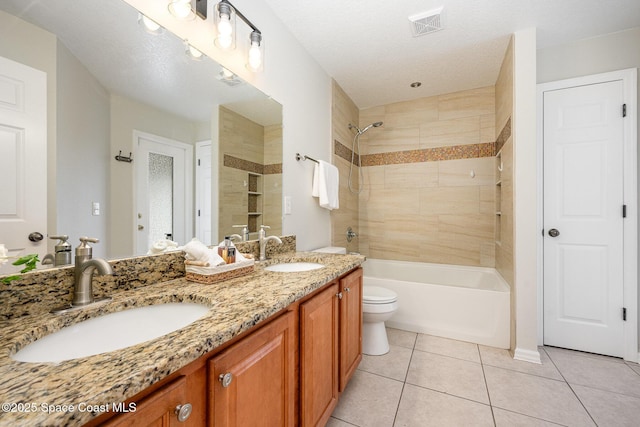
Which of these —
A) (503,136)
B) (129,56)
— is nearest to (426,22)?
(503,136)

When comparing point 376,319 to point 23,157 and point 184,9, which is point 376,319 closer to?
point 23,157

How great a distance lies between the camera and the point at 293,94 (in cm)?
205

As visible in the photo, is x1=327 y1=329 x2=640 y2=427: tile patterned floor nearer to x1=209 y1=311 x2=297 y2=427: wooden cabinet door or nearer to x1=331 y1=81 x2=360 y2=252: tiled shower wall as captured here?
x1=209 y1=311 x2=297 y2=427: wooden cabinet door

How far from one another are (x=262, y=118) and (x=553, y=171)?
2.27 meters

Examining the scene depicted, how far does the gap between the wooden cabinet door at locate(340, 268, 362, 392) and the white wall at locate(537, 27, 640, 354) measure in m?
2.27

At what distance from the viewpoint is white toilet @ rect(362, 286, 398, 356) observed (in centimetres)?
203

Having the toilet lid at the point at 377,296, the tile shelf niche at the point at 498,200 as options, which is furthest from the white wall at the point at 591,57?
the toilet lid at the point at 377,296

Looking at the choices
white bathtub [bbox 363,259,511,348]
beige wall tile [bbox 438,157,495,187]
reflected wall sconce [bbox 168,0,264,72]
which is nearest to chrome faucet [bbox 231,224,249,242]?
reflected wall sconce [bbox 168,0,264,72]

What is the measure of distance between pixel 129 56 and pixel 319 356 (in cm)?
142

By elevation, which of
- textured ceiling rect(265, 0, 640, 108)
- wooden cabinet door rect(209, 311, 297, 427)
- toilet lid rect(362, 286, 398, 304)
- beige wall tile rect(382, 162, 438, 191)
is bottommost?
toilet lid rect(362, 286, 398, 304)

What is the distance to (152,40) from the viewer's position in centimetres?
112

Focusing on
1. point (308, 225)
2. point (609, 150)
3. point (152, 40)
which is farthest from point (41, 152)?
point (609, 150)

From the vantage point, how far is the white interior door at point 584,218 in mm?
1986

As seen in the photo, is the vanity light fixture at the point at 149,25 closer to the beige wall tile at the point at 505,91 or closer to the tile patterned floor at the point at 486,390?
the tile patterned floor at the point at 486,390
